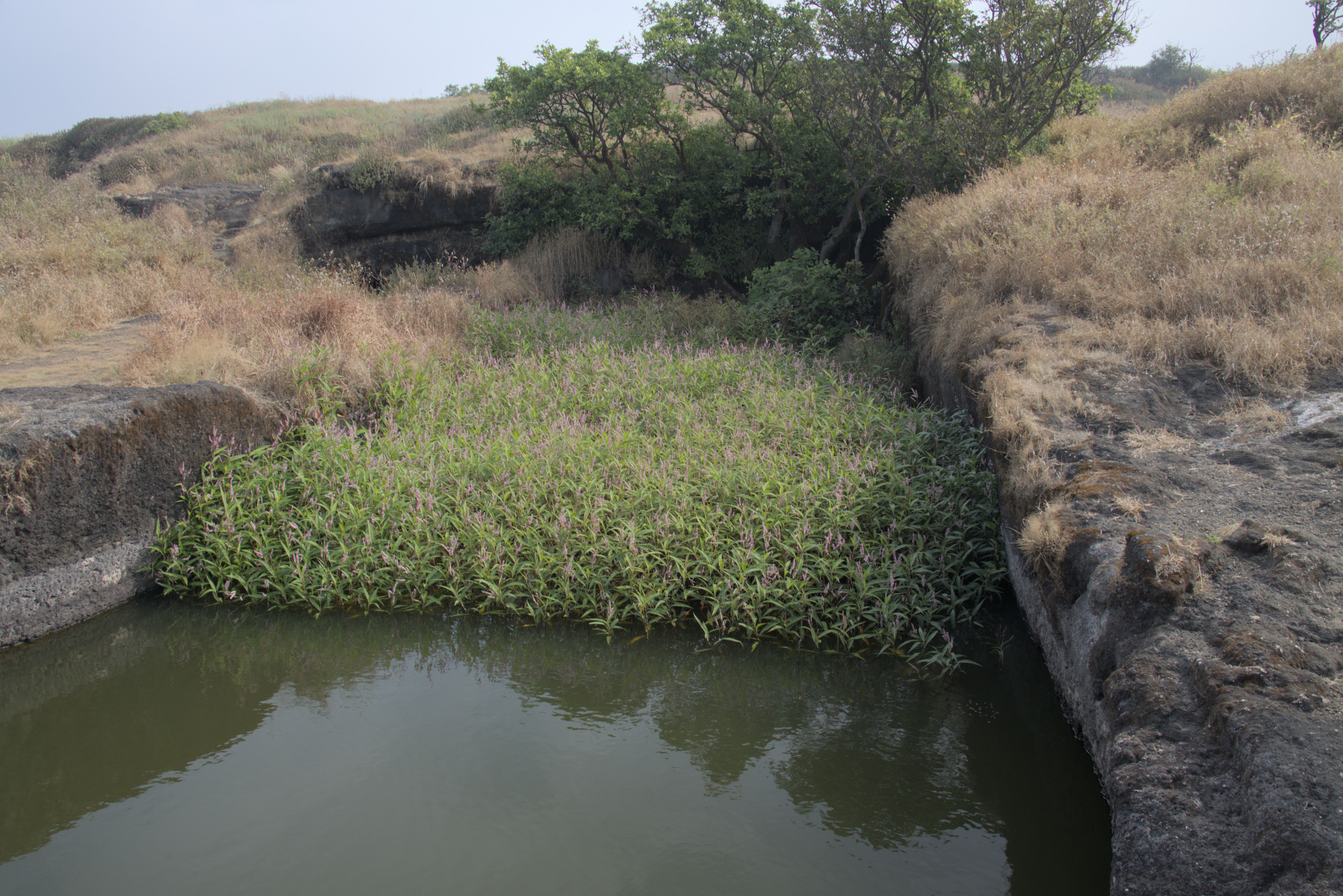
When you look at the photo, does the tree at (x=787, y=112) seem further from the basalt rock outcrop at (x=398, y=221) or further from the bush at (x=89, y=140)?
the bush at (x=89, y=140)

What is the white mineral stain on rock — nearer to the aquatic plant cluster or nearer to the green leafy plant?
the aquatic plant cluster

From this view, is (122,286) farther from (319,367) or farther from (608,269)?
(608,269)

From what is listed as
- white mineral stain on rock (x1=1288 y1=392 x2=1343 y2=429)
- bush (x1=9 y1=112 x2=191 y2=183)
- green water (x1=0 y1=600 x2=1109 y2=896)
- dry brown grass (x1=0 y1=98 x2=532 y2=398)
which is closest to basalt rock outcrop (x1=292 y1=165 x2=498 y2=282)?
dry brown grass (x1=0 y1=98 x2=532 y2=398)

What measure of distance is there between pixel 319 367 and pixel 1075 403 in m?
6.76

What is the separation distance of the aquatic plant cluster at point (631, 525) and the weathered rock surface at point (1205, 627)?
0.80 meters

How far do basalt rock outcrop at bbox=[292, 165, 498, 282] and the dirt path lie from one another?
7.75 meters

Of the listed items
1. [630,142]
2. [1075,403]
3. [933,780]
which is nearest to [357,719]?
[933,780]

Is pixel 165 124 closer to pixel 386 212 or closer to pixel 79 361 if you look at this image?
pixel 386 212

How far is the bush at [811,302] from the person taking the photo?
10320mm

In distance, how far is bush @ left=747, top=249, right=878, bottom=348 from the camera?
10320mm

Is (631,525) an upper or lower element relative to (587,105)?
lower

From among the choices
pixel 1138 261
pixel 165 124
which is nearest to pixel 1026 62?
pixel 1138 261

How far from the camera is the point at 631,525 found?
5.14 m

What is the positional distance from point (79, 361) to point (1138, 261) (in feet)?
33.7
